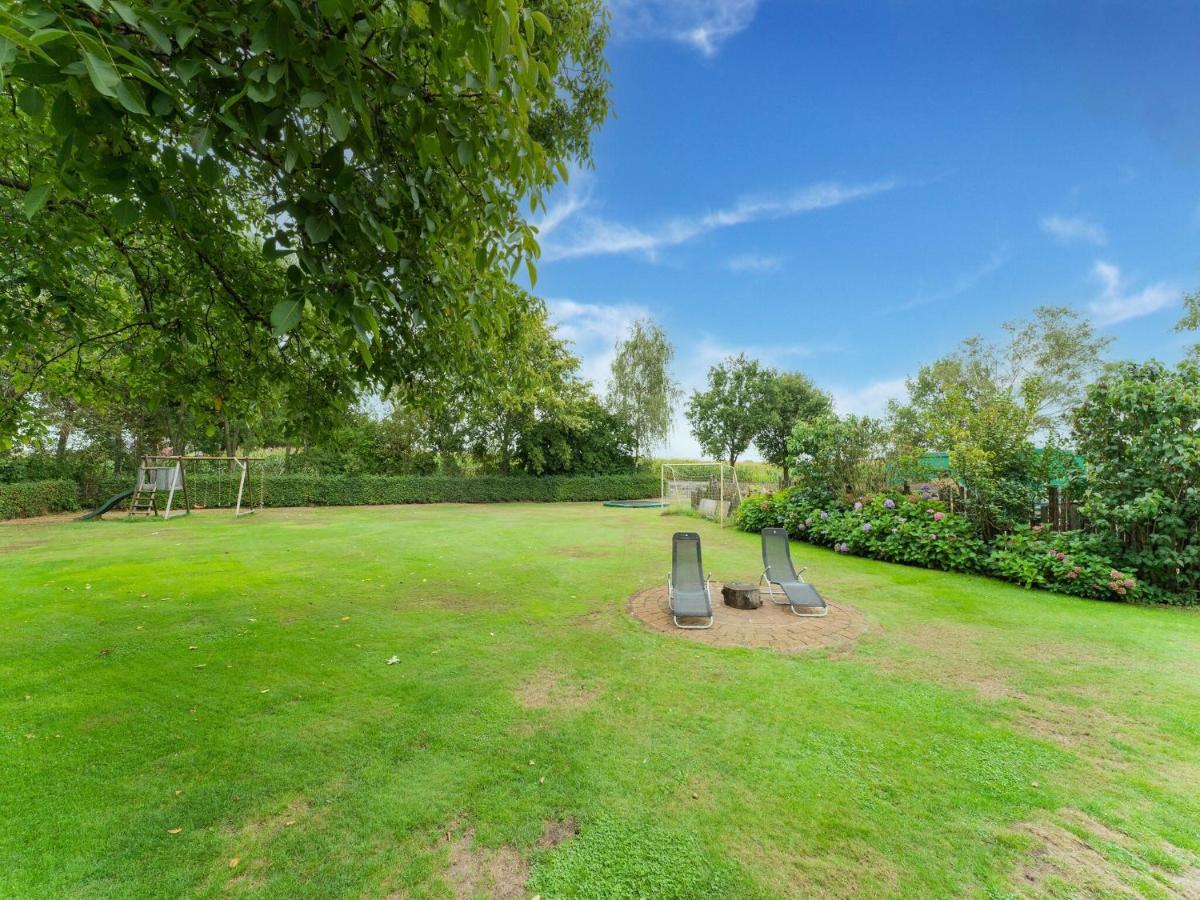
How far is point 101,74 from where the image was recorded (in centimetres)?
104

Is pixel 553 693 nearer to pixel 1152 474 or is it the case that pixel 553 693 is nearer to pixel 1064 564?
pixel 1064 564

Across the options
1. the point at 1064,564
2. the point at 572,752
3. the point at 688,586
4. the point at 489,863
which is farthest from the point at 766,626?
the point at 1064,564

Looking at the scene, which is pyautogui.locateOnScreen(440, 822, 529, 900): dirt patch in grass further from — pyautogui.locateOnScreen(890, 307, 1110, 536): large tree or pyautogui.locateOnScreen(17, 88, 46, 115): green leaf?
pyautogui.locateOnScreen(890, 307, 1110, 536): large tree

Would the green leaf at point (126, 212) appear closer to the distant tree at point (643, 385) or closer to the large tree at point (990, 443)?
the large tree at point (990, 443)

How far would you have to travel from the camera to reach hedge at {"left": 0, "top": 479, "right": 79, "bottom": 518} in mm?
15086

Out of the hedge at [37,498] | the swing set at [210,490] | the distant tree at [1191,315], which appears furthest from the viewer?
the swing set at [210,490]

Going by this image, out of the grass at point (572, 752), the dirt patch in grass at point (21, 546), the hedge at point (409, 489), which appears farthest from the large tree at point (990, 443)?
the hedge at point (409, 489)

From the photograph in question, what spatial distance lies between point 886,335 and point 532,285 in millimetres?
25679

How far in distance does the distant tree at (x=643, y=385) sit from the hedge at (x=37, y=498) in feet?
78.3

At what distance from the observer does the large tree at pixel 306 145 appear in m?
1.39

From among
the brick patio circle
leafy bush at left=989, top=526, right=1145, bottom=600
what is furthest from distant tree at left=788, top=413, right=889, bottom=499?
Answer: the brick patio circle

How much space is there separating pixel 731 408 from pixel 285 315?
31890 mm

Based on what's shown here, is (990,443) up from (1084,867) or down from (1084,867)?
up

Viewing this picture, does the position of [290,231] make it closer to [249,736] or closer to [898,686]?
[249,736]
